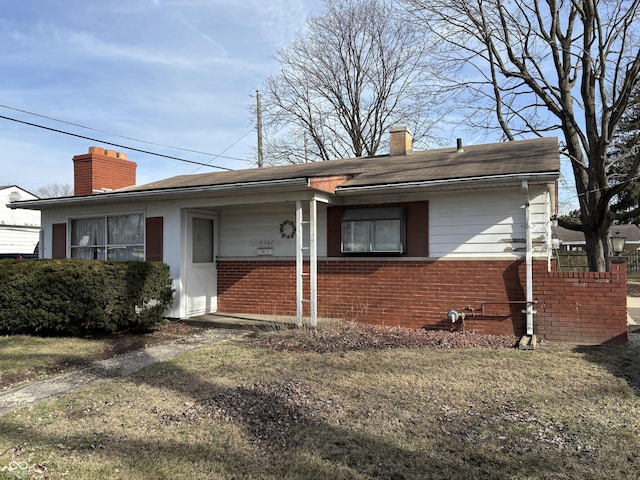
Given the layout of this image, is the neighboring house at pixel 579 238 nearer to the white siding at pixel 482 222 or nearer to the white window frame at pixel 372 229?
the white siding at pixel 482 222

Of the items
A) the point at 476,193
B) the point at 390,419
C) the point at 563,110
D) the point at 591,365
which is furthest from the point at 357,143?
the point at 390,419

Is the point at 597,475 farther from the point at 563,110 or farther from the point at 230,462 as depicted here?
the point at 563,110

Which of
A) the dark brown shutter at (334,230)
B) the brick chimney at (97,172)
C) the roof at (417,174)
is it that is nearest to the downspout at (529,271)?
the roof at (417,174)

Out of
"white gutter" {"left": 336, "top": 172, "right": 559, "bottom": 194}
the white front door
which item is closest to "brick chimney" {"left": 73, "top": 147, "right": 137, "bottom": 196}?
the white front door

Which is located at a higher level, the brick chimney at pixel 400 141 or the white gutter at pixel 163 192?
the brick chimney at pixel 400 141

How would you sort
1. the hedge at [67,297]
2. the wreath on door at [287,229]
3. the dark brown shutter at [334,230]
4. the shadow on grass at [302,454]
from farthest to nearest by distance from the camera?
the wreath on door at [287,229] < the dark brown shutter at [334,230] < the hedge at [67,297] < the shadow on grass at [302,454]

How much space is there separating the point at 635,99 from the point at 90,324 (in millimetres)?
16277

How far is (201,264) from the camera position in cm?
1069

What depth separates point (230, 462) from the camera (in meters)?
3.58

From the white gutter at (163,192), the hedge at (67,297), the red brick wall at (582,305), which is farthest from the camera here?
the white gutter at (163,192)

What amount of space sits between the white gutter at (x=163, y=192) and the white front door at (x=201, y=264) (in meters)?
0.87

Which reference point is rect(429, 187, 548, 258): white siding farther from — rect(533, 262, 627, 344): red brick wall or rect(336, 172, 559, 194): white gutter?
rect(533, 262, 627, 344): red brick wall

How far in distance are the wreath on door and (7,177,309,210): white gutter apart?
1633 millimetres

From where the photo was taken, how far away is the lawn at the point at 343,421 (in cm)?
350
